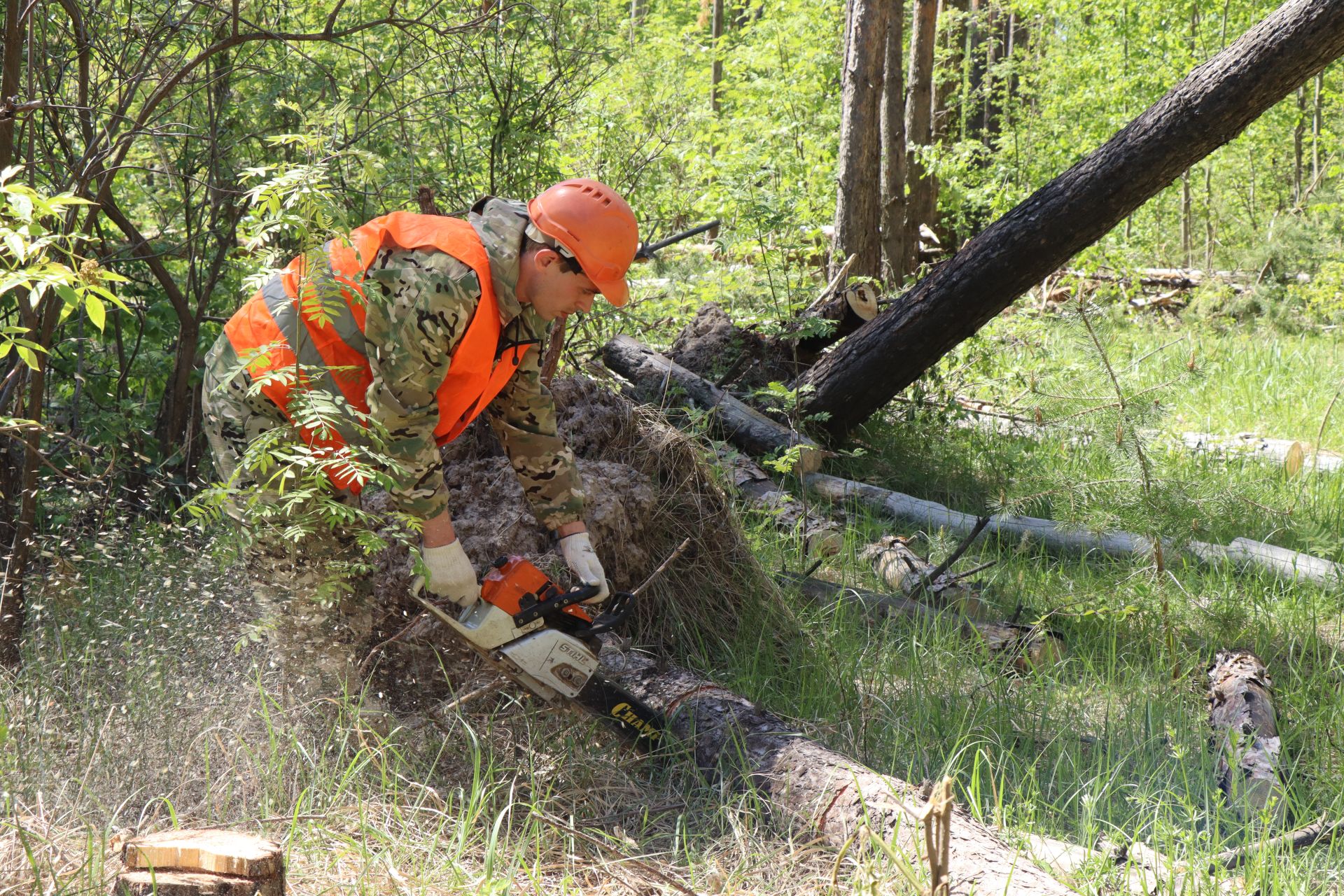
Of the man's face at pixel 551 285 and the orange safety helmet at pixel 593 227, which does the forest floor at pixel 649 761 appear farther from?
the orange safety helmet at pixel 593 227

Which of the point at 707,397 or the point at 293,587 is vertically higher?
the point at 707,397

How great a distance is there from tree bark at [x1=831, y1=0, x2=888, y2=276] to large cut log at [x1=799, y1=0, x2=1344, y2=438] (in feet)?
4.69

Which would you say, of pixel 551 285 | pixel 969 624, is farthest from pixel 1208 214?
pixel 551 285

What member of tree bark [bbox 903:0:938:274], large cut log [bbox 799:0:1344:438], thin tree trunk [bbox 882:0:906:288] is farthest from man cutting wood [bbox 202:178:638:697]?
tree bark [bbox 903:0:938:274]

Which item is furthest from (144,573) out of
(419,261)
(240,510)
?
(419,261)

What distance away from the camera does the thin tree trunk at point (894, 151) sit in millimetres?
7879

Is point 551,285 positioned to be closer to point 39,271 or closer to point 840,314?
point 39,271

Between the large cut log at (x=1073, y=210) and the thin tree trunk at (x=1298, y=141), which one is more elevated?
the thin tree trunk at (x=1298, y=141)

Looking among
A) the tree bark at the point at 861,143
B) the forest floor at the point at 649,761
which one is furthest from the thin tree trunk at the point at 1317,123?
the forest floor at the point at 649,761

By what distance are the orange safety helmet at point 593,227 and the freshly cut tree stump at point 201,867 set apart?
1583 mm

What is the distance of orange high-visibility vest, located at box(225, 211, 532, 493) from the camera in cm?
264

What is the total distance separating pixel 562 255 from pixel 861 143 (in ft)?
17.5

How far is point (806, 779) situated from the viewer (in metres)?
2.81

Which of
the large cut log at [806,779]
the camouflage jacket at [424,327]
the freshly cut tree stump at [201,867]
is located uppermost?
the camouflage jacket at [424,327]
